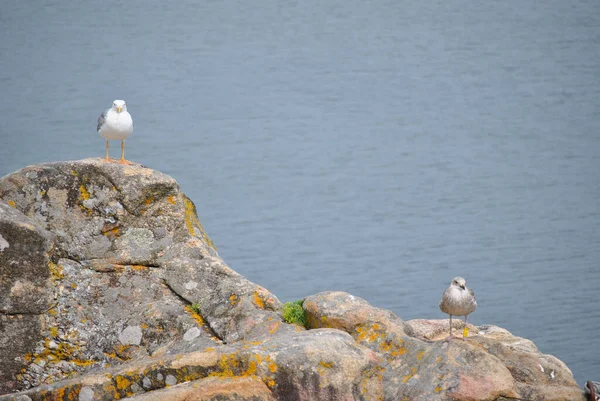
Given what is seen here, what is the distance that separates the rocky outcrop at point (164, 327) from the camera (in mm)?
4328

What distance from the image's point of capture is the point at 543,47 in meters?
11.7

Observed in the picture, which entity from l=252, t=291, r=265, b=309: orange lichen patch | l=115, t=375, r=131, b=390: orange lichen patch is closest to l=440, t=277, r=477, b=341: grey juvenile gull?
l=252, t=291, r=265, b=309: orange lichen patch

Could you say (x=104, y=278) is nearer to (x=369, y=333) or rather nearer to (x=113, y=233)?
(x=113, y=233)

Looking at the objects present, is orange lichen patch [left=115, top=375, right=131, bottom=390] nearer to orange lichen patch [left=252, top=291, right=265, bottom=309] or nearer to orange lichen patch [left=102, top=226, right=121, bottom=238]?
orange lichen patch [left=252, top=291, right=265, bottom=309]

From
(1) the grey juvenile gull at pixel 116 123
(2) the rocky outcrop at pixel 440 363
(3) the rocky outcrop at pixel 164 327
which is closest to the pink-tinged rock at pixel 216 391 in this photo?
(3) the rocky outcrop at pixel 164 327

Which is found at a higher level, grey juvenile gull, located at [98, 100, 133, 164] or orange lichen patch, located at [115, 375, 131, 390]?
grey juvenile gull, located at [98, 100, 133, 164]

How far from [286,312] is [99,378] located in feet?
4.70

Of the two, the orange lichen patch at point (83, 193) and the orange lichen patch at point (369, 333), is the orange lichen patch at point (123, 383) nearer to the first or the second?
the orange lichen patch at point (369, 333)

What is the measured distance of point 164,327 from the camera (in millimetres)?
5332

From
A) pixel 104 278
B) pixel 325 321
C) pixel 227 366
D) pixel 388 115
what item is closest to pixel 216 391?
pixel 227 366

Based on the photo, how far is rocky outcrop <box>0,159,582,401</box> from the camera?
4328 millimetres

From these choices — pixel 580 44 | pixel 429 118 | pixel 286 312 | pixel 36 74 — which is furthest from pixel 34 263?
pixel 580 44

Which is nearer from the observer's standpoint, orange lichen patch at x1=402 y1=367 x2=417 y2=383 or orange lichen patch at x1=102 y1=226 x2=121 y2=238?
orange lichen patch at x1=402 y1=367 x2=417 y2=383

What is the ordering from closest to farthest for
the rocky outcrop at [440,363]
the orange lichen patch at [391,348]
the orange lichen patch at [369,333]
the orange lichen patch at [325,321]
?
the rocky outcrop at [440,363]
the orange lichen patch at [391,348]
the orange lichen patch at [369,333]
the orange lichen patch at [325,321]
